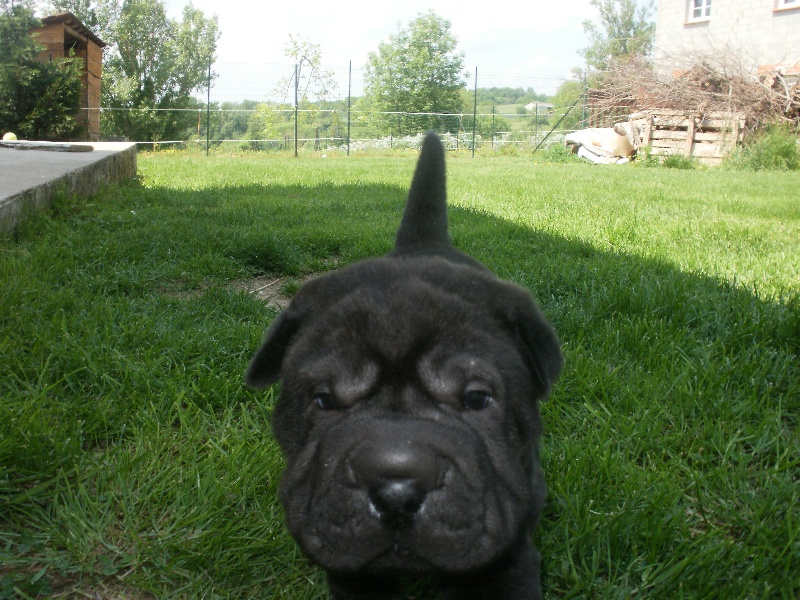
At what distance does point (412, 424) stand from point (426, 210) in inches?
59.0

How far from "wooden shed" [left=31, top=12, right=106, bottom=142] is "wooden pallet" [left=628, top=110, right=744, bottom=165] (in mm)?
16654

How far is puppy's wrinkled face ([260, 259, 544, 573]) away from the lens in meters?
1.42

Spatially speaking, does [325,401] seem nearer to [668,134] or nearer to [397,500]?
[397,500]

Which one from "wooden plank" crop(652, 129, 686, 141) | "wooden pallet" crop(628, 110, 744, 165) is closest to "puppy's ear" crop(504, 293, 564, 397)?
"wooden pallet" crop(628, 110, 744, 165)

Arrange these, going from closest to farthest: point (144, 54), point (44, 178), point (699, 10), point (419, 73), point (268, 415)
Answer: point (268, 415) < point (44, 178) < point (699, 10) < point (419, 73) < point (144, 54)

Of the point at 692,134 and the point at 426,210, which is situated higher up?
the point at 692,134

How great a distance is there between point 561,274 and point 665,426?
1.87 metres

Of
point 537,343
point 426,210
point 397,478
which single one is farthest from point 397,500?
point 426,210

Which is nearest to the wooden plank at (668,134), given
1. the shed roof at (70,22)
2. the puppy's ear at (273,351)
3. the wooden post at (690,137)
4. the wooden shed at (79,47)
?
the wooden post at (690,137)

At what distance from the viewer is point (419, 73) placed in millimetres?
35969

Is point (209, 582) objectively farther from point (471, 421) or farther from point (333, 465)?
point (471, 421)

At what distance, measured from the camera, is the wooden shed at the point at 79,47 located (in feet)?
72.4

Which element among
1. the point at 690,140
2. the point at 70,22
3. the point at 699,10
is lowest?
the point at 690,140

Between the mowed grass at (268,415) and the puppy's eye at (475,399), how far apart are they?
596mm
